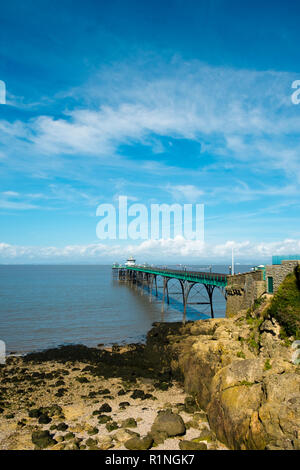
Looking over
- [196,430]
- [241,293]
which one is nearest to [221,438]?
[196,430]

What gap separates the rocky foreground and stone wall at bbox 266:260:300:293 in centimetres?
154

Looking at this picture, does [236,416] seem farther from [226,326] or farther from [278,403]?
[226,326]

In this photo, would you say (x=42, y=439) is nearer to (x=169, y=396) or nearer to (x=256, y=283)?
(x=169, y=396)

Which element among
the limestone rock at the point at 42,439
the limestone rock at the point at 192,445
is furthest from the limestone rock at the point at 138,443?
the limestone rock at the point at 42,439

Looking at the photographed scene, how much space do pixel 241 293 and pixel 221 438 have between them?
13.8 m

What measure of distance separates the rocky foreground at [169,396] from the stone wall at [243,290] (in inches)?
54.6

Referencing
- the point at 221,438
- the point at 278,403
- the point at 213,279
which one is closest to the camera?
the point at 278,403

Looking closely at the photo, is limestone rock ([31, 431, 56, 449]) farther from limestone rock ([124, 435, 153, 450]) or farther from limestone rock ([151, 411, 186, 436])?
limestone rock ([151, 411, 186, 436])

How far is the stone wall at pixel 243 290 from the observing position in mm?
21041

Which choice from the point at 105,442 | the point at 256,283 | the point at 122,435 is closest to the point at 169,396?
the point at 122,435
